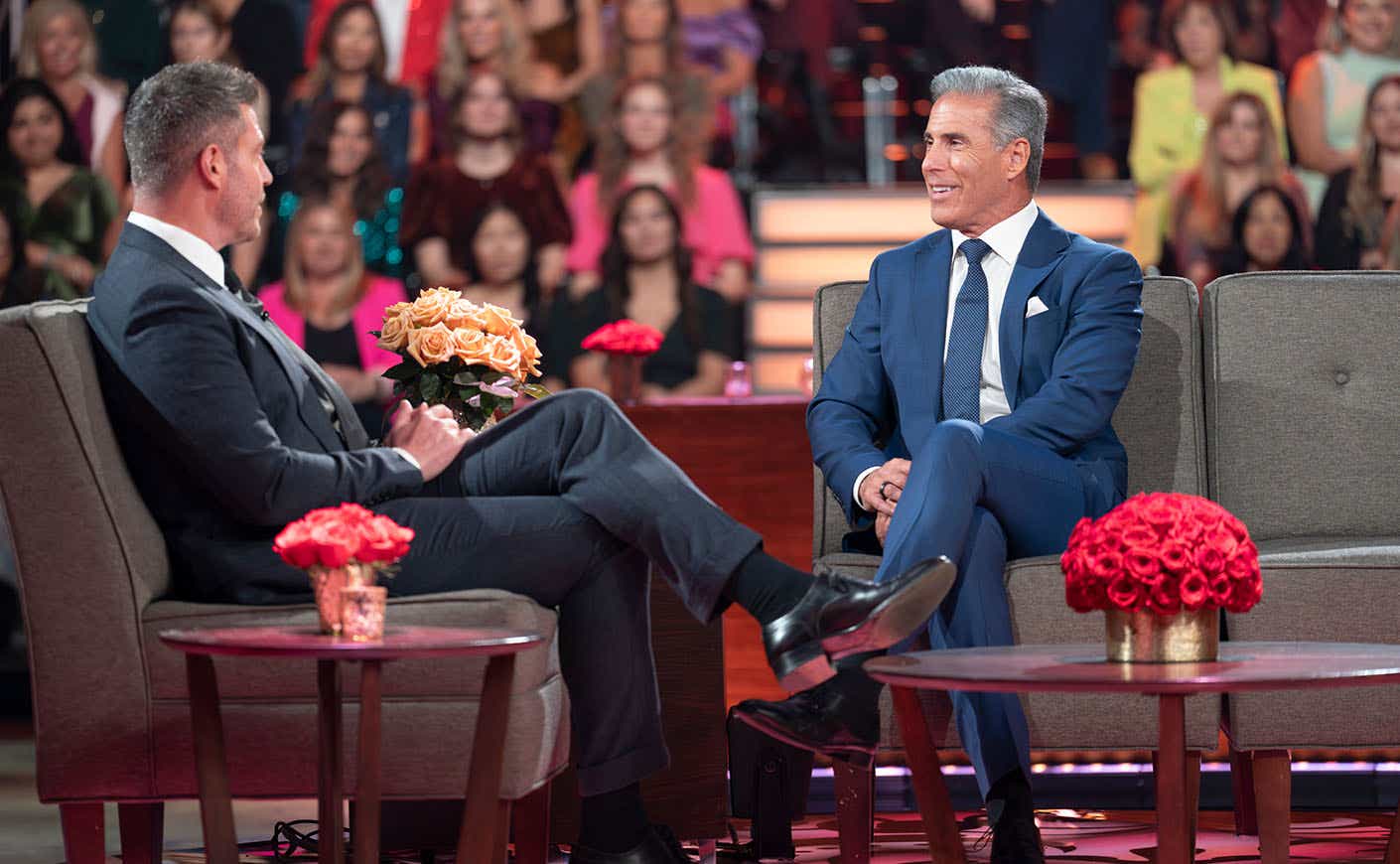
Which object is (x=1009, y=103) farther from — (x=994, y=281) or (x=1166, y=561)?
(x=1166, y=561)

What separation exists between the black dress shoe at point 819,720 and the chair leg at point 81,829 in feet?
2.85

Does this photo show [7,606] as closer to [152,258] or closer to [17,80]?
[17,80]

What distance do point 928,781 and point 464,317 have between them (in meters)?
1.10

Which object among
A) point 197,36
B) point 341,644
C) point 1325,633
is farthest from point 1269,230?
point 341,644

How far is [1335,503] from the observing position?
3281 millimetres

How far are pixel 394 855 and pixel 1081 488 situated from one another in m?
1.31

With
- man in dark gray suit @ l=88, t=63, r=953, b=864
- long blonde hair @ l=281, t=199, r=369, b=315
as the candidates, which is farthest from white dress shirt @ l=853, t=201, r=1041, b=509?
long blonde hair @ l=281, t=199, r=369, b=315

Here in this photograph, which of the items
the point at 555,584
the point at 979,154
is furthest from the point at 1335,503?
the point at 555,584

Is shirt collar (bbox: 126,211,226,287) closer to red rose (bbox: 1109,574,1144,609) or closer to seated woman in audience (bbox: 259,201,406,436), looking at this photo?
red rose (bbox: 1109,574,1144,609)

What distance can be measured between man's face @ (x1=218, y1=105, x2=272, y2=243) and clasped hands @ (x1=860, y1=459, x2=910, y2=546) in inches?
41.0

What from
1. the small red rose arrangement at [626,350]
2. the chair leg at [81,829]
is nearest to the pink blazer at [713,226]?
the small red rose arrangement at [626,350]

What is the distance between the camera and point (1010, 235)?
3.26 meters

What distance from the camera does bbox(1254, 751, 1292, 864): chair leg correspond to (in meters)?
2.33

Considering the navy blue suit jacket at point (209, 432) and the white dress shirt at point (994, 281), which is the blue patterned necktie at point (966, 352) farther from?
the navy blue suit jacket at point (209, 432)
